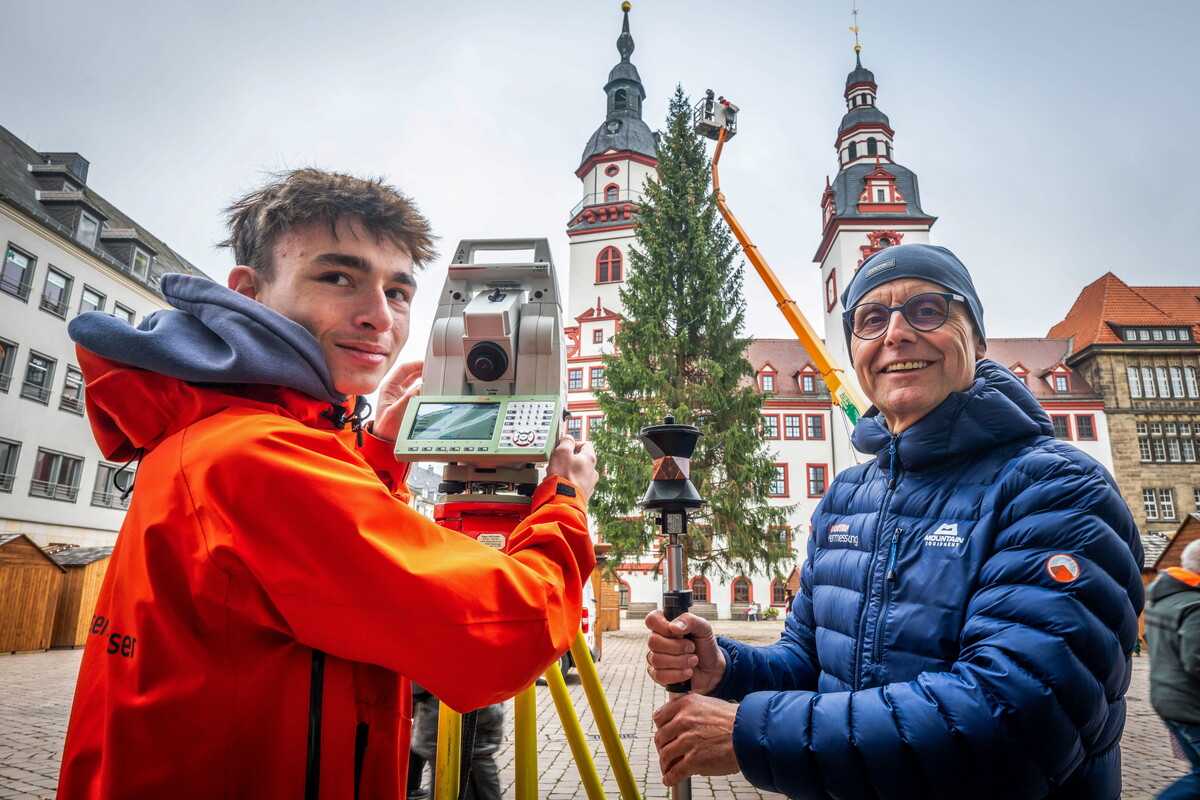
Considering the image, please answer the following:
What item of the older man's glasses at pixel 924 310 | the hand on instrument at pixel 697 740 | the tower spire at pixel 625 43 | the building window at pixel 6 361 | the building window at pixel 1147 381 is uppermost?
the tower spire at pixel 625 43

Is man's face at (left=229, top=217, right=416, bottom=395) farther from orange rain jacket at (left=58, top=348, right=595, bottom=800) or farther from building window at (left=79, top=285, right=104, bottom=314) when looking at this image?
building window at (left=79, top=285, right=104, bottom=314)

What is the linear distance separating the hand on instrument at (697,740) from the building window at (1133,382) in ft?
144

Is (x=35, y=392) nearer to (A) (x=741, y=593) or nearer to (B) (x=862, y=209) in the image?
(A) (x=741, y=593)

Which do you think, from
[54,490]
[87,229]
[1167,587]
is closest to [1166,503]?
[1167,587]

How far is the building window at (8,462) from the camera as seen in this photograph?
2212 cm

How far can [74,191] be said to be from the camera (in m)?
26.0

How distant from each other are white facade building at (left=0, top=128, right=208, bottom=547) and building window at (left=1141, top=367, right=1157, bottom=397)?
46.1 meters

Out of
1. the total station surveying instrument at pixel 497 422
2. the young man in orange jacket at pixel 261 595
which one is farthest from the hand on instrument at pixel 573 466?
the young man in orange jacket at pixel 261 595

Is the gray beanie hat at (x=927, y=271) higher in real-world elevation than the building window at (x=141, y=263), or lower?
lower

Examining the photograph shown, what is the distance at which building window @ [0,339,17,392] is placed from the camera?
73.0 feet

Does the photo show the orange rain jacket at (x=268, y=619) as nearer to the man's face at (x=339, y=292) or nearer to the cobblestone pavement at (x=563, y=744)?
the man's face at (x=339, y=292)

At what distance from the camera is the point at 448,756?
200 cm

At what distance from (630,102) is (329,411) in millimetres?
45486

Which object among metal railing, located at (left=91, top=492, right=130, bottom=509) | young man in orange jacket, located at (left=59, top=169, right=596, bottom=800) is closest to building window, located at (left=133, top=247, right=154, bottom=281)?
metal railing, located at (left=91, top=492, right=130, bottom=509)
